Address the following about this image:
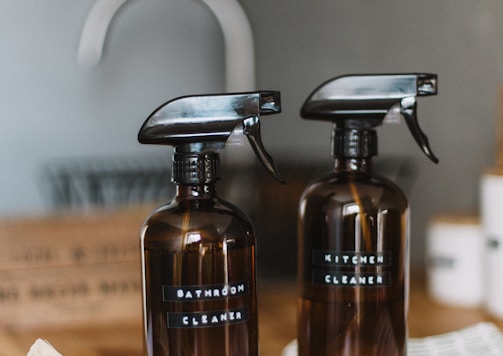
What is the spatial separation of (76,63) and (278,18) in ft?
0.89

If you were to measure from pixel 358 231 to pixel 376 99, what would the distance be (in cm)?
10

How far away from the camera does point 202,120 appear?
0.48 metres

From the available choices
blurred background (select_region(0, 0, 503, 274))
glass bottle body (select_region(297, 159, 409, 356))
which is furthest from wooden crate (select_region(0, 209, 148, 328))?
glass bottle body (select_region(297, 159, 409, 356))

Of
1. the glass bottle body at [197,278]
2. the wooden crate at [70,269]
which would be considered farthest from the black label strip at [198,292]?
the wooden crate at [70,269]

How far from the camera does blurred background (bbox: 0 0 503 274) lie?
34.0 inches

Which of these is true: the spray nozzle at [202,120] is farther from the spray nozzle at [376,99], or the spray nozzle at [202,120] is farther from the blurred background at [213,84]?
the blurred background at [213,84]

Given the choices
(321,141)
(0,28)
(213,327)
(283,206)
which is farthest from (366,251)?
(0,28)

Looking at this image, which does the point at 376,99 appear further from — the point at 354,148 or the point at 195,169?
the point at 195,169

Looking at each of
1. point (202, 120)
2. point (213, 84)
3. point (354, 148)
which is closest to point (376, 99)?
point (354, 148)

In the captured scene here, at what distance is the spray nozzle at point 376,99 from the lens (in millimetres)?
543

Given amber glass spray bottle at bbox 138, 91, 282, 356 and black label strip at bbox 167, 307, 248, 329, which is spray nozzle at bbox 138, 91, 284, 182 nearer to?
amber glass spray bottle at bbox 138, 91, 282, 356

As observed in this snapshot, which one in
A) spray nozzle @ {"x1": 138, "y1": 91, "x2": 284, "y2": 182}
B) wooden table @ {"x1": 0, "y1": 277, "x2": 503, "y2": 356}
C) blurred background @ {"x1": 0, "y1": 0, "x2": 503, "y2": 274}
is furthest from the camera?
blurred background @ {"x1": 0, "y1": 0, "x2": 503, "y2": 274}

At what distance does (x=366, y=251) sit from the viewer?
54cm

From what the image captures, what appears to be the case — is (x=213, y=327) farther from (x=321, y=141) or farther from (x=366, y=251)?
(x=321, y=141)
